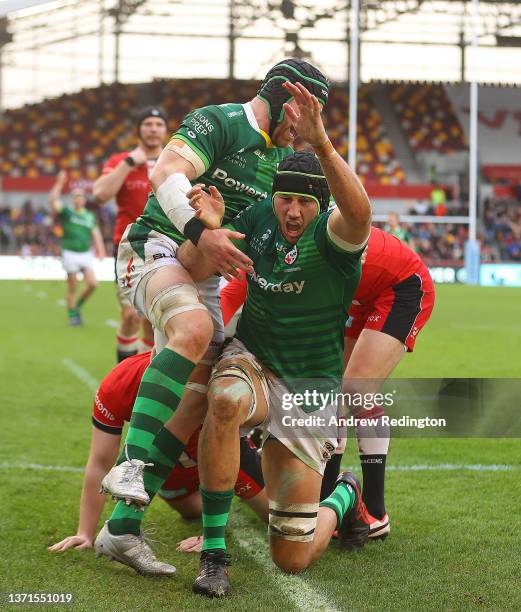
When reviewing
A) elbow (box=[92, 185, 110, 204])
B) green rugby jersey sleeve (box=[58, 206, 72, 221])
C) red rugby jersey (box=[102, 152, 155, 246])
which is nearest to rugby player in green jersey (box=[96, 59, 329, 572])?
elbow (box=[92, 185, 110, 204])

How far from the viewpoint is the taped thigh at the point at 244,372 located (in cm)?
378

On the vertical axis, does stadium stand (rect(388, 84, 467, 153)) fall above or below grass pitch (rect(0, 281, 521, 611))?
above

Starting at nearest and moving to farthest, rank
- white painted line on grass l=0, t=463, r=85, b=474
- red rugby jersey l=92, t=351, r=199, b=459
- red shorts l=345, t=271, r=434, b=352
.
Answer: red rugby jersey l=92, t=351, r=199, b=459, red shorts l=345, t=271, r=434, b=352, white painted line on grass l=0, t=463, r=85, b=474

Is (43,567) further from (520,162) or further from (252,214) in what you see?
(520,162)

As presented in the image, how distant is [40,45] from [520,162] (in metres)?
18.4

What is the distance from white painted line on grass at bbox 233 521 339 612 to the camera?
3544 mm

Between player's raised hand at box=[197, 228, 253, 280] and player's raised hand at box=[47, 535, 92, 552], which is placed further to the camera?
player's raised hand at box=[47, 535, 92, 552]

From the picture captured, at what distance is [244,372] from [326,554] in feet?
3.21

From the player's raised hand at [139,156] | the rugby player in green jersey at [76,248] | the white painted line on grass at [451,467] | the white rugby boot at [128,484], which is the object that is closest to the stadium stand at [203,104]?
the rugby player in green jersey at [76,248]

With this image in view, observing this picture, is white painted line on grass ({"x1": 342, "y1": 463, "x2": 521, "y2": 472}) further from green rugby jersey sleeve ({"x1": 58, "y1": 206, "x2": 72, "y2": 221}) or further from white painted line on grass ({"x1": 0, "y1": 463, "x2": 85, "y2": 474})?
green rugby jersey sleeve ({"x1": 58, "y1": 206, "x2": 72, "y2": 221})

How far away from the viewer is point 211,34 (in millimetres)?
36094

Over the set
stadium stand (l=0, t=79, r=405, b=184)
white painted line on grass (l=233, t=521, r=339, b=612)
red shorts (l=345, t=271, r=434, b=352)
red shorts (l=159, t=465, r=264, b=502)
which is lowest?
white painted line on grass (l=233, t=521, r=339, b=612)

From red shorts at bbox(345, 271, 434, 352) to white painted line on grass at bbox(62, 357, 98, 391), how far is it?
178 inches

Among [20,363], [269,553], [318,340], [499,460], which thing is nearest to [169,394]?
[318,340]
